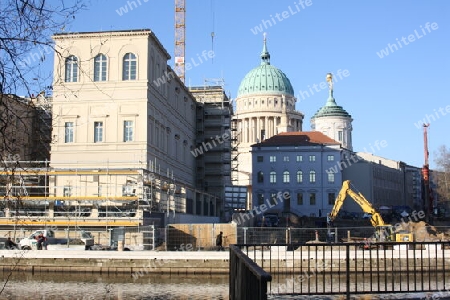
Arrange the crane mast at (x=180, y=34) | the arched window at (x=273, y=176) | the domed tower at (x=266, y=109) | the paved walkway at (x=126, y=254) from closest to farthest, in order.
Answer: the paved walkway at (x=126, y=254)
the arched window at (x=273, y=176)
the crane mast at (x=180, y=34)
the domed tower at (x=266, y=109)

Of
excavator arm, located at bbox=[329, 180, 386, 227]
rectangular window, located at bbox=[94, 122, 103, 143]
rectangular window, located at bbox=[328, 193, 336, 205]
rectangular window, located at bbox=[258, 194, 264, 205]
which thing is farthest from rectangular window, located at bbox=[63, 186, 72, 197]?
rectangular window, located at bbox=[328, 193, 336, 205]

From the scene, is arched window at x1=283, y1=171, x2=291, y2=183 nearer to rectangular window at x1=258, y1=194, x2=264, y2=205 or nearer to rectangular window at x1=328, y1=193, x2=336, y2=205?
rectangular window at x1=258, y1=194, x2=264, y2=205

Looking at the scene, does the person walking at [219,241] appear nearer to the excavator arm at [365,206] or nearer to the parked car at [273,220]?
the excavator arm at [365,206]

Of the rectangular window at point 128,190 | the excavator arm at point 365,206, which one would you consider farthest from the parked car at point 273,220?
the rectangular window at point 128,190

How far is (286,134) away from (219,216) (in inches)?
1223

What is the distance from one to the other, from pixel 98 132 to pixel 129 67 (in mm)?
6386

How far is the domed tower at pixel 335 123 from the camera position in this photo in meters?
143

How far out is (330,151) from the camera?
9956 centimetres

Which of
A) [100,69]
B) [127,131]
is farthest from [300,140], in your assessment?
[100,69]

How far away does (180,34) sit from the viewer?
106938 mm

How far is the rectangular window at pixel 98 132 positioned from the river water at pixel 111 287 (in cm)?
2395

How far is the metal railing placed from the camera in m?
7.04

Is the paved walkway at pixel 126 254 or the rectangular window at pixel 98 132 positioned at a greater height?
the rectangular window at pixel 98 132

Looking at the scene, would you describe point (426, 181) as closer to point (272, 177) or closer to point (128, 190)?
point (272, 177)
